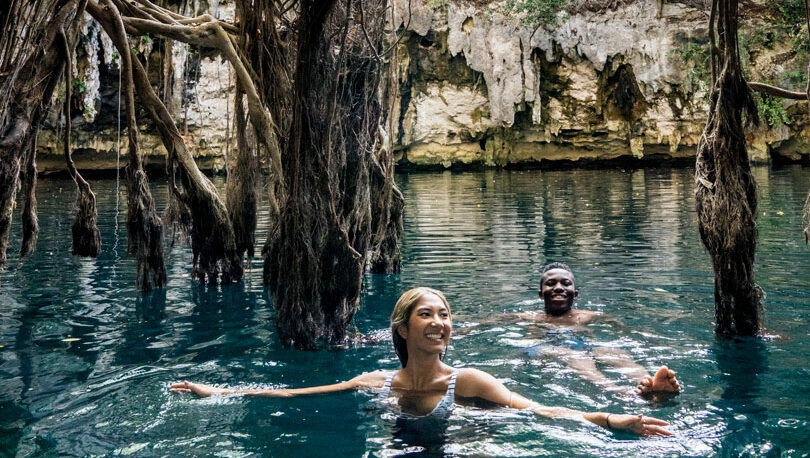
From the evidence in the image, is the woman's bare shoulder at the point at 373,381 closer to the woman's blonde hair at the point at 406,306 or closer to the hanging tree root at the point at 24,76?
the woman's blonde hair at the point at 406,306

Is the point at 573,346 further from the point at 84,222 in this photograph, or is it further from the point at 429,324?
the point at 84,222

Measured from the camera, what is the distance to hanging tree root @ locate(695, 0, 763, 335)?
5.58 metres

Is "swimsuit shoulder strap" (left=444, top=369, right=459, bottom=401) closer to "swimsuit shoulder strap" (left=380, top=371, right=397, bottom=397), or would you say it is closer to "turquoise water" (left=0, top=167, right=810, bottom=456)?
"turquoise water" (left=0, top=167, right=810, bottom=456)

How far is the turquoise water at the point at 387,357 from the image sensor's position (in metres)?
4.48

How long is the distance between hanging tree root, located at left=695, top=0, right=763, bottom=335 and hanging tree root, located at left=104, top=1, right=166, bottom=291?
6.05m

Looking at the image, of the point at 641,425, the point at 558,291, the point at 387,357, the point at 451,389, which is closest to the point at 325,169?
the point at 387,357

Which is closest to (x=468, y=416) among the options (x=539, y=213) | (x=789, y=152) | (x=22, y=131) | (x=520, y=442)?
(x=520, y=442)

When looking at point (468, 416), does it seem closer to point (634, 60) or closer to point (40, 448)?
point (40, 448)

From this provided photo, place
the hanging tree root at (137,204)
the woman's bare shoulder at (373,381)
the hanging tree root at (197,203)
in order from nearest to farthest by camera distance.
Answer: the woman's bare shoulder at (373,381) < the hanging tree root at (137,204) < the hanging tree root at (197,203)

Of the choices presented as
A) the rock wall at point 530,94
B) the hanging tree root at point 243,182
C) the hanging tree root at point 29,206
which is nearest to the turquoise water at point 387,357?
the hanging tree root at point 29,206

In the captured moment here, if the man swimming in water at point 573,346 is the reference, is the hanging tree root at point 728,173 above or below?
above

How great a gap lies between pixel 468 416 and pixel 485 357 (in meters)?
1.97

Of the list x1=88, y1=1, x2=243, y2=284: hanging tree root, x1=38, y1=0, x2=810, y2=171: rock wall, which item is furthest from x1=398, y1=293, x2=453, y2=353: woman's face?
x1=38, y1=0, x2=810, y2=171: rock wall

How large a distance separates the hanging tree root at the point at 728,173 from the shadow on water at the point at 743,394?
2.26ft
